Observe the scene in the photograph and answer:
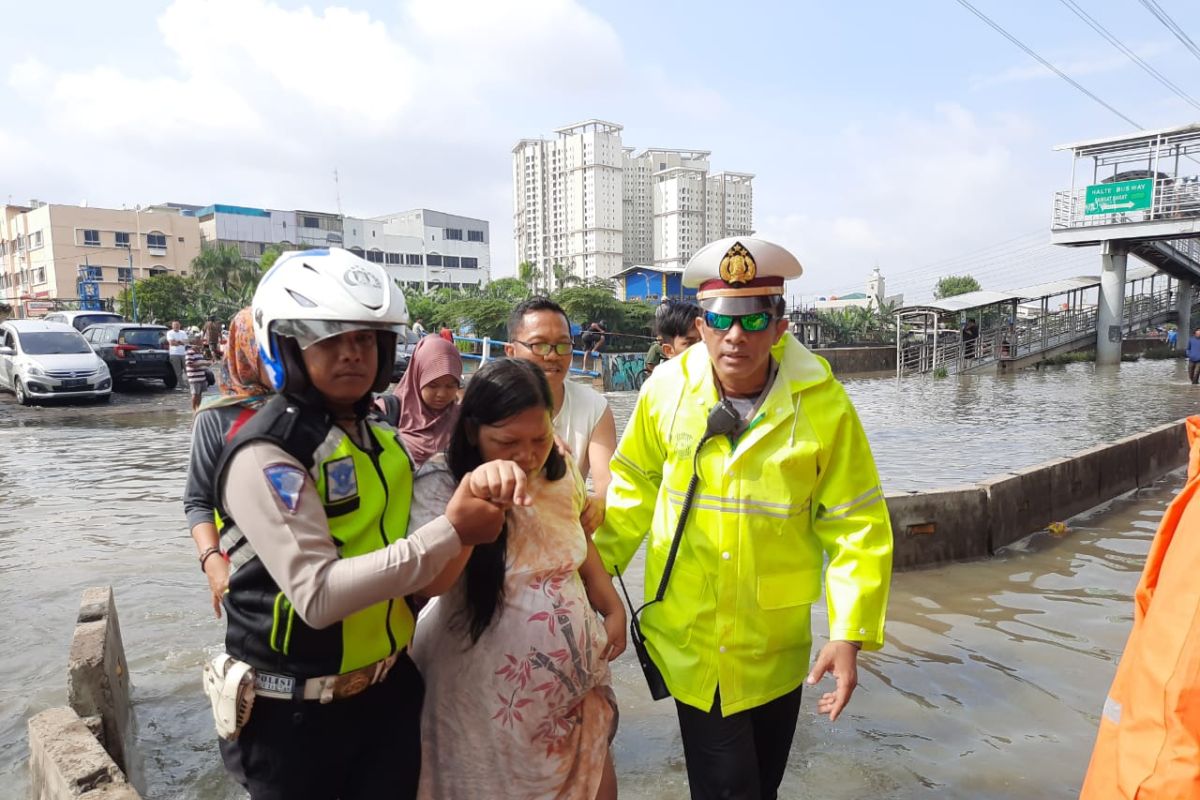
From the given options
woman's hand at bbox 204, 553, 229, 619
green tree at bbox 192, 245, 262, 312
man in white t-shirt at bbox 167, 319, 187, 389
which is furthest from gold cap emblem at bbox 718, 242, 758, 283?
green tree at bbox 192, 245, 262, 312

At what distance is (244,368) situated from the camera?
79.4 inches

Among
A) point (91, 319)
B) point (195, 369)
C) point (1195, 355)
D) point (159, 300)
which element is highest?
point (159, 300)

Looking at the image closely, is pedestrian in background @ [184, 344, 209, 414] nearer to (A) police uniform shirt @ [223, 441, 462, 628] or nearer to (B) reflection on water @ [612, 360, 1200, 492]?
(B) reflection on water @ [612, 360, 1200, 492]

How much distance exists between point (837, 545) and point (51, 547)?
690 cm

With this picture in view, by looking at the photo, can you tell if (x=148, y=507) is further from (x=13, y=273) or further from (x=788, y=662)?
(x=13, y=273)

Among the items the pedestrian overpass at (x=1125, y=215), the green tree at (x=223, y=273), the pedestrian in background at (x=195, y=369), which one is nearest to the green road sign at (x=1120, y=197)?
the pedestrian overpass at (x=1125, y=215)

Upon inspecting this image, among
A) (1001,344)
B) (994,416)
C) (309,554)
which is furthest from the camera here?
(1001,344)

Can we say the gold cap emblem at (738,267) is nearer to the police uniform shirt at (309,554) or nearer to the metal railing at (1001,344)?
the police uniform shirt at (309,554)

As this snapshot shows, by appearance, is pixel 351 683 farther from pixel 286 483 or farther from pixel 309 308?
pixel 309 308

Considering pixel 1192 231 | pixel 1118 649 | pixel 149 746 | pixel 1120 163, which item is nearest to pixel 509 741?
pixel 149 746

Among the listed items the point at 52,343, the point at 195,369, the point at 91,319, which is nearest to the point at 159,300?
the point at 91,319

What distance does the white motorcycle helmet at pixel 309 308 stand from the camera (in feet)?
5.18

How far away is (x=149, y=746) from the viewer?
139 inches

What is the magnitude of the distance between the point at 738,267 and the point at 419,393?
1908mm
